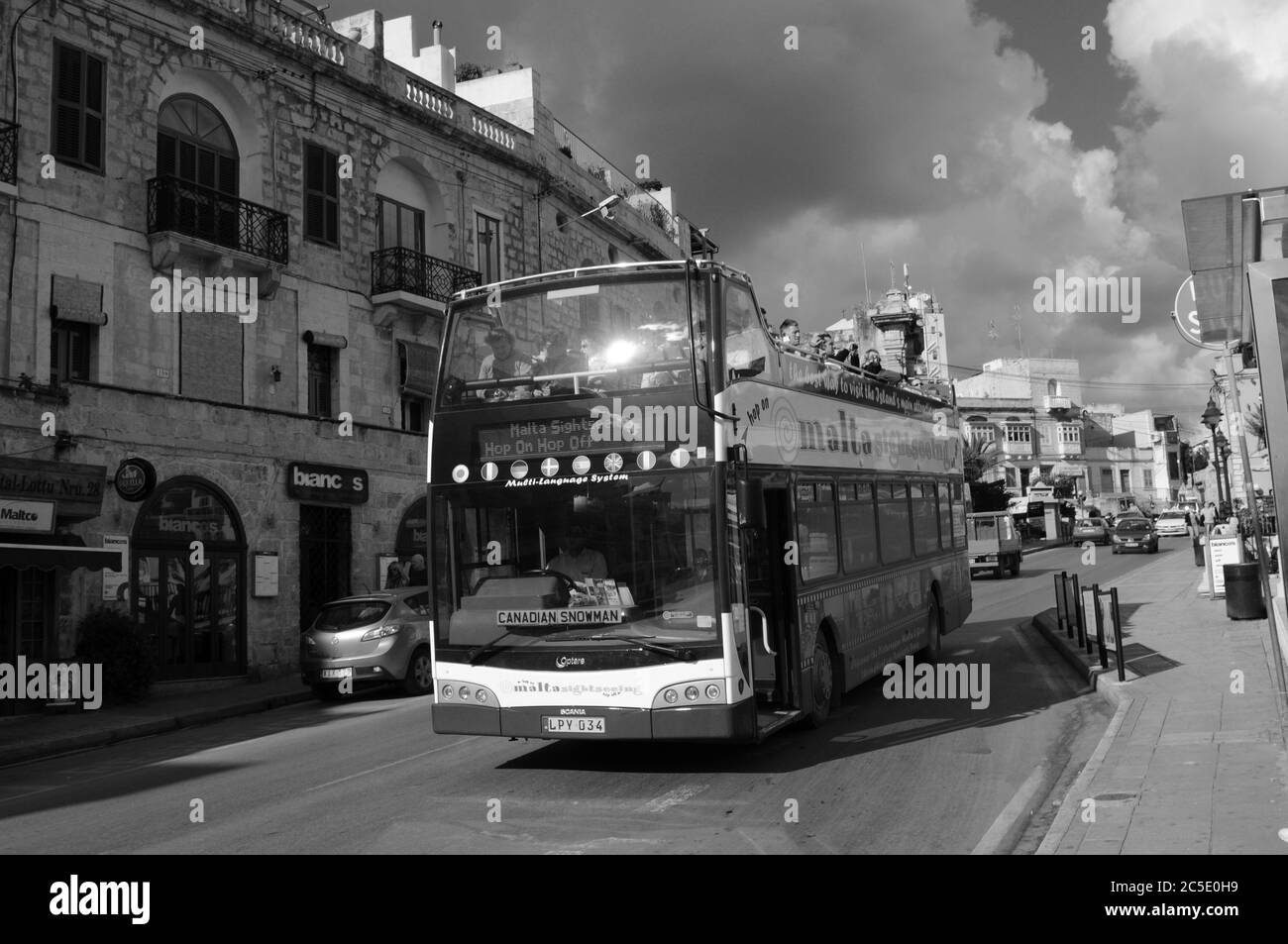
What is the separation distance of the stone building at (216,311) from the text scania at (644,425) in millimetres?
6777

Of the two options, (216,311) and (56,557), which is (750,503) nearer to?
(56,557)

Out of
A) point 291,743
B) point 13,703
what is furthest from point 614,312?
point 13,703

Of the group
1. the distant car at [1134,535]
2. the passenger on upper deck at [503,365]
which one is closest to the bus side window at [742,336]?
the passenger on upper deck at [503,365]

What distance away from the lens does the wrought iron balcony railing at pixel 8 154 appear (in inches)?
698

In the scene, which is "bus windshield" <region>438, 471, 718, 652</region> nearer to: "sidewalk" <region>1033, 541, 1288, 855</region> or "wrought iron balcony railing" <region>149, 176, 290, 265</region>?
"sidewalk" <region>1033, 541, 1288, 855</region>

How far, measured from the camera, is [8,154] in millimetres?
17844

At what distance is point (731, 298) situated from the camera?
366 inches

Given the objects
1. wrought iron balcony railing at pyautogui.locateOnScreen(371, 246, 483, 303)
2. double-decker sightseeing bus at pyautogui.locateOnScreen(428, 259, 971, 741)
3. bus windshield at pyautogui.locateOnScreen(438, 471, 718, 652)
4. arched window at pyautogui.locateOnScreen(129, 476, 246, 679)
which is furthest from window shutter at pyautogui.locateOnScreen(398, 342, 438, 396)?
bus windshield at pyautogui.locateOnScreen(438, 471, 718, 652)

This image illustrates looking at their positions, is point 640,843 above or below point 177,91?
below

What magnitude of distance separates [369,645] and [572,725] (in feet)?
29.9

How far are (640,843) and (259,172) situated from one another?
64.6 ft

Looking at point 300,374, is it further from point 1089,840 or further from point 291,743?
point 1089,840

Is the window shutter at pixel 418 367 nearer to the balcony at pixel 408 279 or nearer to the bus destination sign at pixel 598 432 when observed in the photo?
the balcony at pixel 408 279

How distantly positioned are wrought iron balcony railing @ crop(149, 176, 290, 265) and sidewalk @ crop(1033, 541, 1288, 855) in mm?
16623
